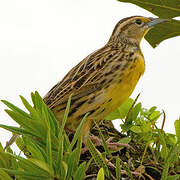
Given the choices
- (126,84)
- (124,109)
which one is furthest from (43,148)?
(126,84)

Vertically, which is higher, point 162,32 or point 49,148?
point 162,32

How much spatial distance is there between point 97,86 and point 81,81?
0.26ft

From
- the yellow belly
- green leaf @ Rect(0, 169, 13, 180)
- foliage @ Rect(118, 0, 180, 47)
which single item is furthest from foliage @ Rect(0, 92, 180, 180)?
foliage @ Rect(118, 0, 180, 47)

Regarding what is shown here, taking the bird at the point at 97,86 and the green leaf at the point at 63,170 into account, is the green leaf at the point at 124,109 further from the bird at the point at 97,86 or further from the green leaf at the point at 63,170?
the green leaf at the point at 63,170

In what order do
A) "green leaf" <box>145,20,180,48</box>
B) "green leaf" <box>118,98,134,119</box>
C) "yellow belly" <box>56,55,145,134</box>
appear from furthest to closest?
"green leaf" <box>145,20,180,48</box> < "yellow belly" <box>56,55,145,134</box> < "green leaf" <box>118,98,134,119</box>

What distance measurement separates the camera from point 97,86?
2.03 m

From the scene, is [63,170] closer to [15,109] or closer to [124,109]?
[15,109]

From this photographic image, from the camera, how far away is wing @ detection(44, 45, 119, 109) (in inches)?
79.4

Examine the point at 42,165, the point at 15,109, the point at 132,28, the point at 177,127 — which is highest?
the point at 132,28

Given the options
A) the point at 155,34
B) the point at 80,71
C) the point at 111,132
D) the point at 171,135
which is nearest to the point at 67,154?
the point at 171,135

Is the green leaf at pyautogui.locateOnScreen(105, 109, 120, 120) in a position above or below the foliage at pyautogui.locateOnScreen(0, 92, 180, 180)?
below

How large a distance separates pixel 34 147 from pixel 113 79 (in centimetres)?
109

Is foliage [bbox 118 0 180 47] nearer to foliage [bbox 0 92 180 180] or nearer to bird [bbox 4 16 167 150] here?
bird [bbox 4 16 167 150]

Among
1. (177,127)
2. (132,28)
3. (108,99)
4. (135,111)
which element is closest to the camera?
(177,127)
